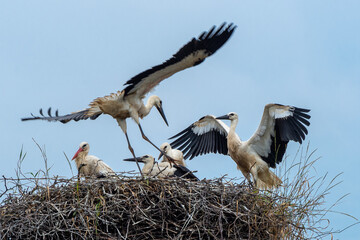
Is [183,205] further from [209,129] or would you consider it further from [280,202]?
[209,129]

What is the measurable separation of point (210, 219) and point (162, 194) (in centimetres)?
46

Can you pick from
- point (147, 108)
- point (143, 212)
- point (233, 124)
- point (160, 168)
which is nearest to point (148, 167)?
point (160, 168)

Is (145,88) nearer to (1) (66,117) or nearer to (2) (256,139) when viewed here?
(1) (66,117)

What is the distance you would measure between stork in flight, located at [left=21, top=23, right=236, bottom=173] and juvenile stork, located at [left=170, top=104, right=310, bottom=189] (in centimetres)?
158

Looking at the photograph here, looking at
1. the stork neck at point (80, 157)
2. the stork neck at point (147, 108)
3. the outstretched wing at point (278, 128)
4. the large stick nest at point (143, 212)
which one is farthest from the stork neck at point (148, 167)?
the outstretched wing at point (278, 128)

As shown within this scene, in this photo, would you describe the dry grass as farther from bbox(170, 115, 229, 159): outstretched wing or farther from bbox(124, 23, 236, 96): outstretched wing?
bbox(170, 115, 229, 159): outstretched wing

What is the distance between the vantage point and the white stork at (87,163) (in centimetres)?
809

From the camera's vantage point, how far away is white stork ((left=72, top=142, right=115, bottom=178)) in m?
8.09

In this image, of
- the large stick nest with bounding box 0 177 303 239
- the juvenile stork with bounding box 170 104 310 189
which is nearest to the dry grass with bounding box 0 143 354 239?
the large stick nest with bounding box 0 177 303 239

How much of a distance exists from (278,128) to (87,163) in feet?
8.24

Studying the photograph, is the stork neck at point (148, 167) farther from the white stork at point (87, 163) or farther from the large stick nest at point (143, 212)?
the large stick nest at point (143, 212)

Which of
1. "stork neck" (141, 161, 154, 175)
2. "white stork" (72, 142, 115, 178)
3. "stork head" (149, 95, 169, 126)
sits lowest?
"stork neck" (141, 161, 154, 175)

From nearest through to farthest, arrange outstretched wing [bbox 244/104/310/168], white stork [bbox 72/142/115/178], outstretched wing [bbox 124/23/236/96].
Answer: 1. outstretched wing [bbox 124/23/236/96]
2. white stork [bbox 72/142/115/178]
3. outstretched wing [bbox 244/104/310/168]

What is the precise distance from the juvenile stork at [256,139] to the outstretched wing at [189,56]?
192cm
